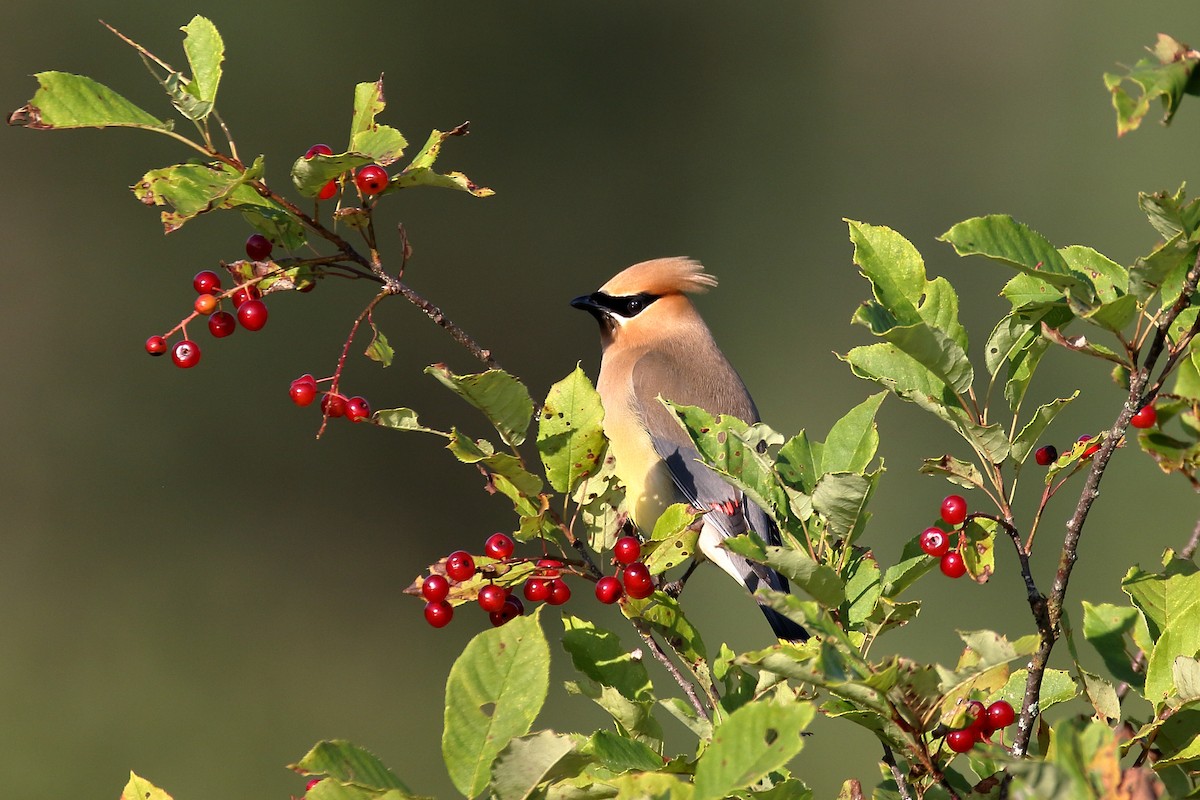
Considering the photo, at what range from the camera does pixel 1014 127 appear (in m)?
11.4

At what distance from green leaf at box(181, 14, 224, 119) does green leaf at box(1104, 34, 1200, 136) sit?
1.02m

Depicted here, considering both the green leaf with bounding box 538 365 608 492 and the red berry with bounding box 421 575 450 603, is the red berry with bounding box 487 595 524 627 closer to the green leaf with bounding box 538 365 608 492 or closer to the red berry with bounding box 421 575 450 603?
the red berry with bounding box 421 575 450 603

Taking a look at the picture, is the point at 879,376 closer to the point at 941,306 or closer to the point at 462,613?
the point at 941,306

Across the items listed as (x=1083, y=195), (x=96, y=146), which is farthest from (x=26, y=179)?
(x=1083, y=195)

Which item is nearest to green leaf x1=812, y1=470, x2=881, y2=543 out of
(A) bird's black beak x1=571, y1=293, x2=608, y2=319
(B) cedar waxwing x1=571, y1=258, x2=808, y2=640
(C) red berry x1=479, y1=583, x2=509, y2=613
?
(C) red berry x1=479, y1=583, x2=509, y2=613

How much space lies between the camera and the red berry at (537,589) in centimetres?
173

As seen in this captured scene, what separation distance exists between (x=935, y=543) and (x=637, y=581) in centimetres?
32

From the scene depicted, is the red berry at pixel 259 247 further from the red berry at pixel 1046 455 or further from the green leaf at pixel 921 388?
the red berry at pixel 1046 455

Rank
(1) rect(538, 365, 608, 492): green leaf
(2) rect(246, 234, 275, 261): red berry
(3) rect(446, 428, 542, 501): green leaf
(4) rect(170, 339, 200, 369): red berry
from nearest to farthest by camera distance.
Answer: (3) rect(446, 428, 542, 501): green leaf
(1) rect(538, 365, 608, 492): green leaf
(2) rect(246, 234, 275, 261): red berry
(4) rect(170, 339, 200, 369): red berry

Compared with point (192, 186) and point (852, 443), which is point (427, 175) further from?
point (852, 443)

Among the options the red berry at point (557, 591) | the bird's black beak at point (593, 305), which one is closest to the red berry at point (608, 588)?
the red berry at point (557, 591)

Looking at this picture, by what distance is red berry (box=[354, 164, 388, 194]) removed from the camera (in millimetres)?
1768

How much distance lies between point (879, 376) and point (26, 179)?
946cm

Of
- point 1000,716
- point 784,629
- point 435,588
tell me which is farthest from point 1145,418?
point 784,629
